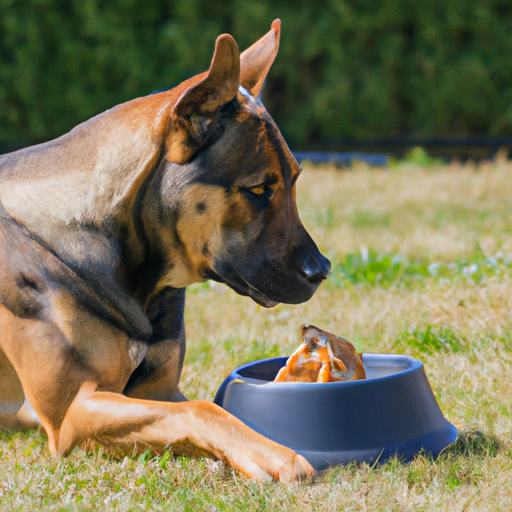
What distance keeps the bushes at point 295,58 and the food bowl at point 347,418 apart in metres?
9.01

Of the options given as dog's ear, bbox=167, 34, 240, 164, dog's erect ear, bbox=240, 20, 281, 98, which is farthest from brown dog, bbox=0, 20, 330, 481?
dog's erect ear, bbox=240, 20, 281, 98

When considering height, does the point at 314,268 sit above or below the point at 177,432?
above

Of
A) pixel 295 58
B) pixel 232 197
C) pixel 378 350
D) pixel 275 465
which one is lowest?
pixel 295 58

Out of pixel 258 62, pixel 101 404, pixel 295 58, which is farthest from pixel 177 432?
pixel 295 58

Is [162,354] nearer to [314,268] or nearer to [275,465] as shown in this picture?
[314,268]

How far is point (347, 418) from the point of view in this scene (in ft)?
6.91

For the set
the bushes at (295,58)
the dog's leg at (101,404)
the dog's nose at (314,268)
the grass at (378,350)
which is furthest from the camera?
the bushes at (295,58)

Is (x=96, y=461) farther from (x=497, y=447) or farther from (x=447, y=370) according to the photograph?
(x=447, y=370)

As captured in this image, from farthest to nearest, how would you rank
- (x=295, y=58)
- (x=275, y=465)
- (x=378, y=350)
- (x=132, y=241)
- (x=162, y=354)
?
(x=295, y=58) < (x=378, y=350) < (x=162, y=354) < (x=132, y=241) < (x=275, y=465)

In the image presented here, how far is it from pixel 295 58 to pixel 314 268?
30.1 ft

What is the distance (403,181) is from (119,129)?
6.28 m

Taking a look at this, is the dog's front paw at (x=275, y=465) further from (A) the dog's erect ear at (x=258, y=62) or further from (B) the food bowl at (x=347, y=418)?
(A) the dog's erect ear at (x=258, y=62)

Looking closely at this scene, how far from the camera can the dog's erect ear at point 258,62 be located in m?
2.54

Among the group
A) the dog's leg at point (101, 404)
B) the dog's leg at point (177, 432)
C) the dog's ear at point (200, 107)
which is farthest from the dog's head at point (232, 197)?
the dog's leg at point (177, 432)
